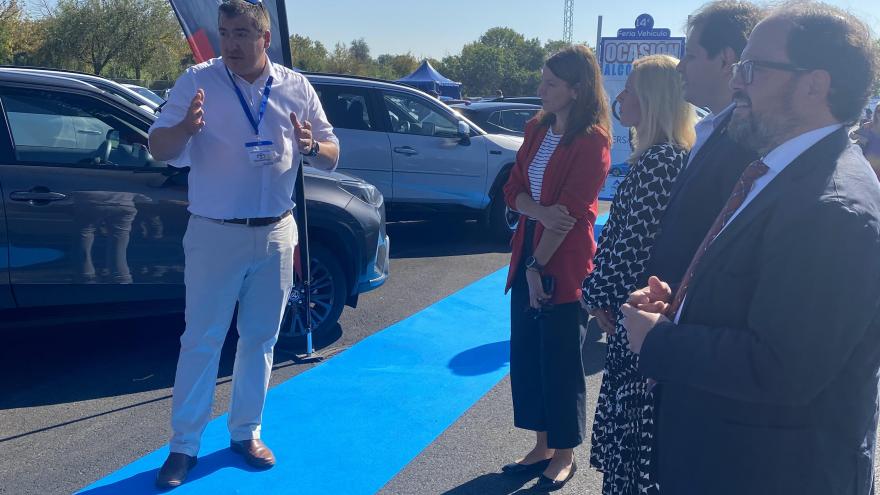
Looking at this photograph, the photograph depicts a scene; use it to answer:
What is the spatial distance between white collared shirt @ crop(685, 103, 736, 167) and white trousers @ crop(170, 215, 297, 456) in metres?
2.00

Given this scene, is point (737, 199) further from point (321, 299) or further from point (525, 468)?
point (321, 299)

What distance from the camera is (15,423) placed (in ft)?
14.5

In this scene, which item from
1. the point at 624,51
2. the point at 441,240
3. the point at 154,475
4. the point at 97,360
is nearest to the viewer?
the point at 154,475

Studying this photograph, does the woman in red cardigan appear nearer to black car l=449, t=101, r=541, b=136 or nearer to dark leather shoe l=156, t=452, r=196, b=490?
dark leather shoe l=156, t=452, r=196, b=490

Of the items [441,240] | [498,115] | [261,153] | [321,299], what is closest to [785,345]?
[261,153]

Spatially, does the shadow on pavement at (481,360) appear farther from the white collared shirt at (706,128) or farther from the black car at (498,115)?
the black car at (498,115)

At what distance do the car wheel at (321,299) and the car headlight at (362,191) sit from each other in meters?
0.52

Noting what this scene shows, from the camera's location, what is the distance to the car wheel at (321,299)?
18.6 ft

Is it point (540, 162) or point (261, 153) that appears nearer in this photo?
point (261, 153)

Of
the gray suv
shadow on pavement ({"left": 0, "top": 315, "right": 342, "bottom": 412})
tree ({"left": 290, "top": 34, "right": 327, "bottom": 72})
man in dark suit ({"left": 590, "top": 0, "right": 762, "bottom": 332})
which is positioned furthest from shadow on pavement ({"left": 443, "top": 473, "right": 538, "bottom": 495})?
tree ({"left": 290, "top": 34, "right": 327, "bottom": 72})

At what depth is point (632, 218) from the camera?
2.89 metres

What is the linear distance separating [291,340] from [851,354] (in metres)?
4.46

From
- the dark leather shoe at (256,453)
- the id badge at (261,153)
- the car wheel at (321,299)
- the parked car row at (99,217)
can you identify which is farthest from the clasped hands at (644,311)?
the car wheel at (321,299)

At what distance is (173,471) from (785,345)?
2.93 m
